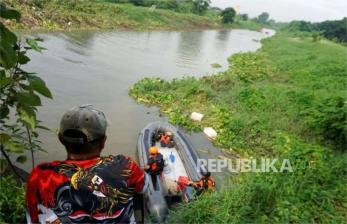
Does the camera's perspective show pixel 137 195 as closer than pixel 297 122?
Yes

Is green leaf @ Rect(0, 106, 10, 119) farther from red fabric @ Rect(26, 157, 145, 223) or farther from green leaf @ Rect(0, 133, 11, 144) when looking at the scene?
red fabric @ Rect(26, 157, 145, 223)

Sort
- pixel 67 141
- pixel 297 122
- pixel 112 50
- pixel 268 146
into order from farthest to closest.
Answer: pixel 112 50, pixel 297 122, pixel 268 146, pixel 67 141

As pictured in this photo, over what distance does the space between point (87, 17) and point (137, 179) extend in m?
27.5

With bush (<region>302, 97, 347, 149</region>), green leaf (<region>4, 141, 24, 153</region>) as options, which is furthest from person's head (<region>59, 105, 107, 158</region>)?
bush (<region>302, 97, 347, 149</region>)

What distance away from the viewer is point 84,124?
79.8 inches

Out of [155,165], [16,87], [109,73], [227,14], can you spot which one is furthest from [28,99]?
[227,14]

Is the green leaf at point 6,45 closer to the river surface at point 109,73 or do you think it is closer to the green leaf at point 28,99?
the green leaf at point 28,99

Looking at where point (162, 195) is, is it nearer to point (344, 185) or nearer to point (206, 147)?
point (344, 185)

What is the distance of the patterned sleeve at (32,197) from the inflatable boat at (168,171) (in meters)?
2.30

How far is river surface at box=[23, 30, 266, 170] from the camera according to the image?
342 inches

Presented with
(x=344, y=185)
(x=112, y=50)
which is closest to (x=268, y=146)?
(x=344, y=185)

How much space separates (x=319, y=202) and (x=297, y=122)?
14.6 feet

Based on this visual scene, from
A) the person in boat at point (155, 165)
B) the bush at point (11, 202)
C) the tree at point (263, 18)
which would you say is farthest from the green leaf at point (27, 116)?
the tree at point (263, 18)

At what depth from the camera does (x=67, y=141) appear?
6.60ft
